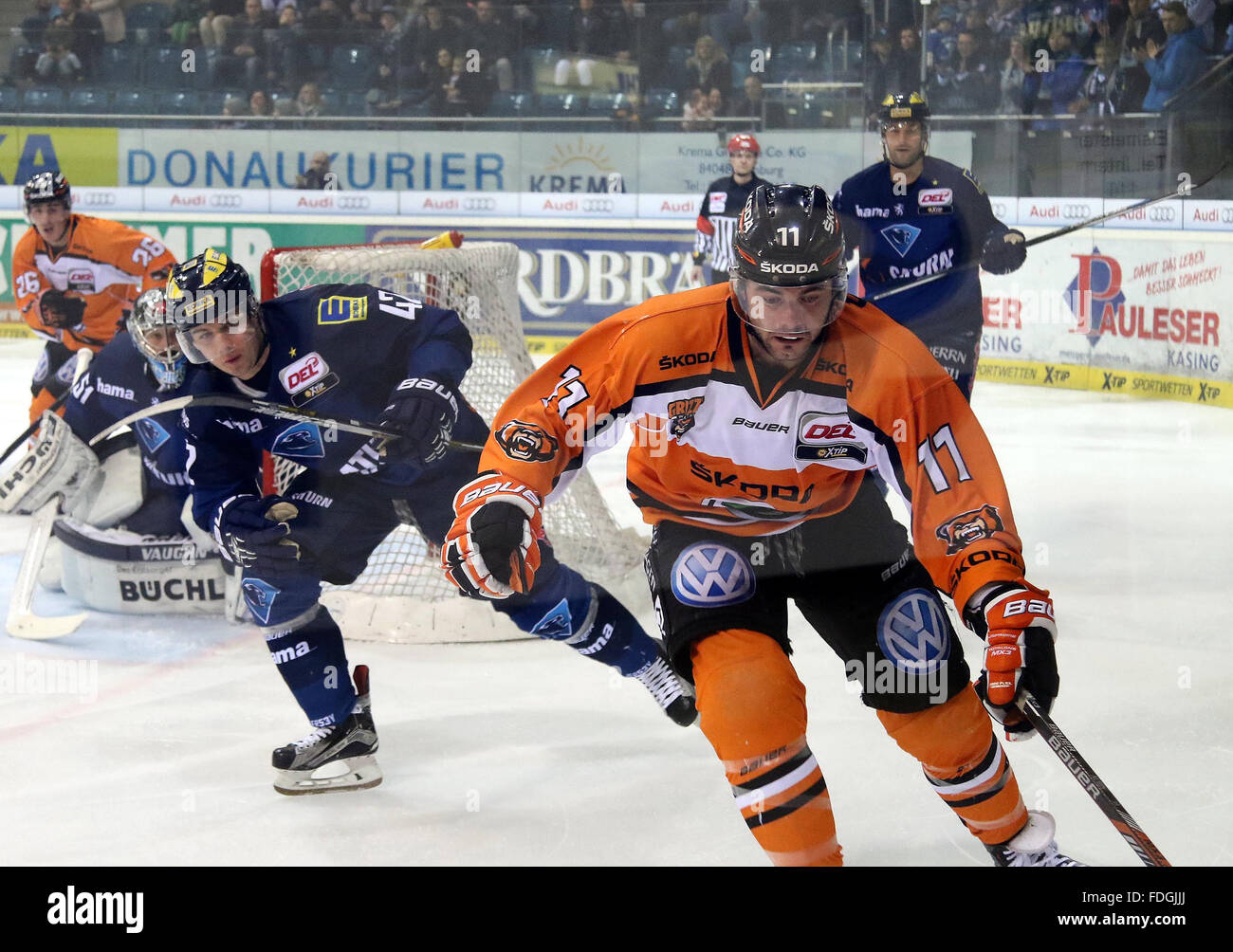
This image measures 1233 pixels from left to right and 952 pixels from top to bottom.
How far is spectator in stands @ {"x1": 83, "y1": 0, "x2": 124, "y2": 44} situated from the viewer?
10188 millimetres

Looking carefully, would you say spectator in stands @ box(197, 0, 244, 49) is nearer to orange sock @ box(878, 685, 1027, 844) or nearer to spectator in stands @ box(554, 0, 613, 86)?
spectator in stands @ box(554, 0, 613, 86)

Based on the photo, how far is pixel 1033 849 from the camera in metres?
2.04

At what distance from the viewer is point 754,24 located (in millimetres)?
9578

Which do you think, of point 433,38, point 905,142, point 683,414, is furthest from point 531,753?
point 433,38

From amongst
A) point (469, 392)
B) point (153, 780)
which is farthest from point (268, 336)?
point (469, 392)

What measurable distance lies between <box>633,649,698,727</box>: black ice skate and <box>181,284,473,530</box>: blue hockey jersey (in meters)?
0.62

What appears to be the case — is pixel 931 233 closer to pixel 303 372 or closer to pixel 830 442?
pixel 303 372

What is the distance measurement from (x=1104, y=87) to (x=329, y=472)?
653cm

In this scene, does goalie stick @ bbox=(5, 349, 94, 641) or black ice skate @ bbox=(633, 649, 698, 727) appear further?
goalie stick @ bbox=(5, 349, 94, 641)

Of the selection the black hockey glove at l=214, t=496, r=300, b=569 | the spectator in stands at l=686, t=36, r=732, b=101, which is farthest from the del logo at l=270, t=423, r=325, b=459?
the spectator in stands at l=686, t=36, r=732, b=101

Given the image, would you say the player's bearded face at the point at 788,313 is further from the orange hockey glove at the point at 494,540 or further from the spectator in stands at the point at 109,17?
the spectator in stands at the point at 109,17

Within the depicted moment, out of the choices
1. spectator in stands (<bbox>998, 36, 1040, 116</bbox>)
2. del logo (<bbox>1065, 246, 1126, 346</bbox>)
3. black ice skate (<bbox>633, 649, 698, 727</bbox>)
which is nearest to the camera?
black ice skate (<bbox>633, 649, 698, 727</bbox>)

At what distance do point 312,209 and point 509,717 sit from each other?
712cm

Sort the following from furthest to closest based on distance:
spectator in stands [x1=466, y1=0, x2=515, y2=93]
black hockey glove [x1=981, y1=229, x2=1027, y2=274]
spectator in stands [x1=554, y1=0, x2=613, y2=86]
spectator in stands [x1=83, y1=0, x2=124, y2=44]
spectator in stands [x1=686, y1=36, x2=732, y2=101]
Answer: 1. spectator in stands [x1=83, y1=0, x2=124, y2=44]
2. spectator in stands [x1=466, y1=0, x2=515, y2=93]
3. spectator in stands [x1=554, y1=0, x2=613, y2=86]
4. spectator in stands [x1=686, y1=36, x2=732, y2=101]
5. black hockey glove [x1=981, y1=229, x2=1027, y2=274]
